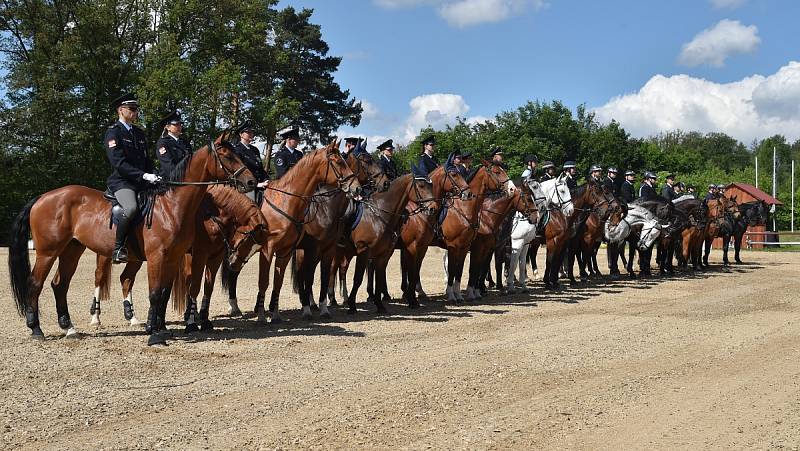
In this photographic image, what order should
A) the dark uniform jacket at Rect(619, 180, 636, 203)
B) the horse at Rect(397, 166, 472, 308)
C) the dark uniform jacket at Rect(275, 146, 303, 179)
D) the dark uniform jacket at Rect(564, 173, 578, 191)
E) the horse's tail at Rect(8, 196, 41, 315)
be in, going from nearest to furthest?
the horse's tail at Rect(8, 196, 41, 315) → the dark uniform jacket at Rect(275, 146, 303, 179) → the horse at Rect(397, 166, 472, 308) → the dark uniform jacket at Rect(564, 173, 578, 191) → the dark uniform jacket at Rect(619, 180, 636, 203)

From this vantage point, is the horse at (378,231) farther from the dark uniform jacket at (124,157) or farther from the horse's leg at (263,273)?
the dark uniform jacket at (124,157)

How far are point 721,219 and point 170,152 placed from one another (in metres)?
24.5

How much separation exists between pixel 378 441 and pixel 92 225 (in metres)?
7.06

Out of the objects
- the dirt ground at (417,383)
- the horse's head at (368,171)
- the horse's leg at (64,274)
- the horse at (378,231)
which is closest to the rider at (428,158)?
the horse at (378,231)

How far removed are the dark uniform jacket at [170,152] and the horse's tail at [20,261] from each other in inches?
83.1

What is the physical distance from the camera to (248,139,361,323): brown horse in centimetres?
1290

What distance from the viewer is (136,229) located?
430 inches

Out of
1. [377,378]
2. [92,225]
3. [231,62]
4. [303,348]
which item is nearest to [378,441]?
[377,378]

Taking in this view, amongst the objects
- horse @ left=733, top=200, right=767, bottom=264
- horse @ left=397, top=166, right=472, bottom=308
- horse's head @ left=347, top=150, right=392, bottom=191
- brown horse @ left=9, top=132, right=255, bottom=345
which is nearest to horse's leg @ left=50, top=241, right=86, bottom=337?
brown horse @ left=9, top=132, right=255, bottom=345

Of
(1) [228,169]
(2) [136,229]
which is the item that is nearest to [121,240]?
(2) [136,229]

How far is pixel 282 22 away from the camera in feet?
188

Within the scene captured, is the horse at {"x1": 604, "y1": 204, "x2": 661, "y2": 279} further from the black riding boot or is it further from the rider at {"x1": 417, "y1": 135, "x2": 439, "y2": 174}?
the black riding boot

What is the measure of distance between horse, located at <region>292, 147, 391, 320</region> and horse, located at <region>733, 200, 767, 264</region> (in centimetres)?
2191

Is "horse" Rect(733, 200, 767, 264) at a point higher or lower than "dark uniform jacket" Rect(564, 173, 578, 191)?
lower
